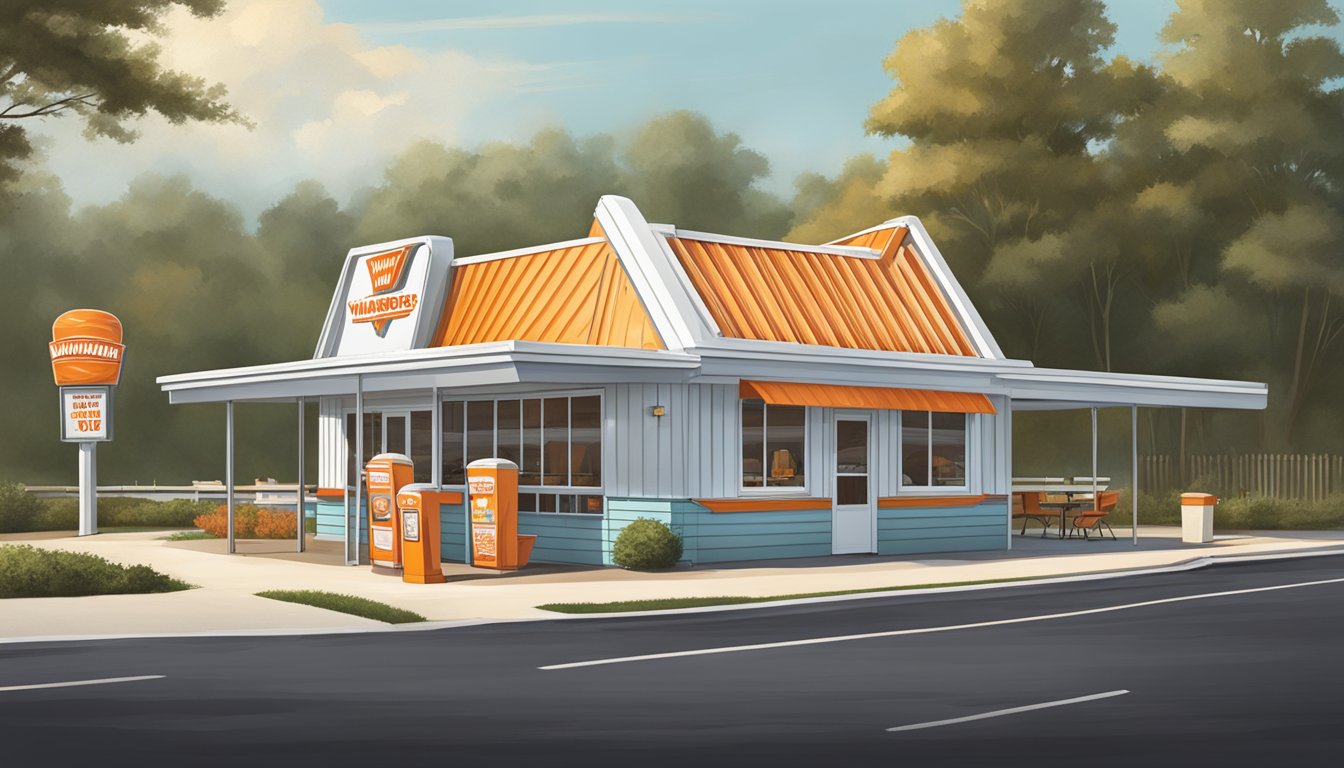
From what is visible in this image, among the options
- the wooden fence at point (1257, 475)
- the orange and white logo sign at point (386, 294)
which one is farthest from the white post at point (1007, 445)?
the wooden fence at point (1257, 475)

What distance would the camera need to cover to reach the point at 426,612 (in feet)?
61.3

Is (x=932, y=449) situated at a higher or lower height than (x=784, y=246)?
lower

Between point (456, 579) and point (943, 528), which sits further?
point (943, 528)

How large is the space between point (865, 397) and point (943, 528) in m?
3.37

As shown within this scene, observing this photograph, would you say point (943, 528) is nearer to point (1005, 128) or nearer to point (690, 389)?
point (690, 389)

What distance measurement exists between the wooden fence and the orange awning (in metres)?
14.7

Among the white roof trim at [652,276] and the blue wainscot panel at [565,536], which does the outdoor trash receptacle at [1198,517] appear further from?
the blue wainscot panel at [565,536]

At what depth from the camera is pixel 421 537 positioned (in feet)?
73.2

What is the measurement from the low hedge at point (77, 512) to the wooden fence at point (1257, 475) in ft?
78.6

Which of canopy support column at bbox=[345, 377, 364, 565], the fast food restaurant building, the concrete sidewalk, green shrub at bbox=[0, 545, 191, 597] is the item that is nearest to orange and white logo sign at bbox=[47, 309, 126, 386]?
the concrete sidewalk

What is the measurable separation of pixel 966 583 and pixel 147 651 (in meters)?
11.5

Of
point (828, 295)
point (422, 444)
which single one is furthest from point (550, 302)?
point (828, 295)

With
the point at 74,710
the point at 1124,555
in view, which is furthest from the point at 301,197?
the point at 74,710

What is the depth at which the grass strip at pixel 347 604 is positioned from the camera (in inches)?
706
